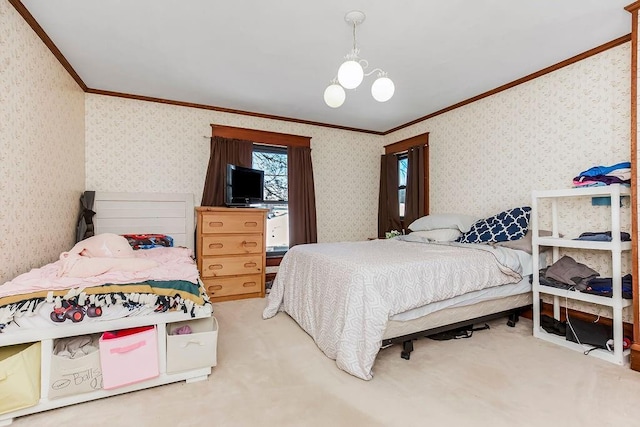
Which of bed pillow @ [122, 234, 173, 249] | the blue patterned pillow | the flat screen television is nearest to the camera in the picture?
the blue patterned pillow

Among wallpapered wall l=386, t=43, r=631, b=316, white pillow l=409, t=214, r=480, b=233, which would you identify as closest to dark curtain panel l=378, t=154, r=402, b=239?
wallpapered wall l=386, t=43, r=631, b=316

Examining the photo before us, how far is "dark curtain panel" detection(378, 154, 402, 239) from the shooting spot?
4.89 m

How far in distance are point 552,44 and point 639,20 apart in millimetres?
538

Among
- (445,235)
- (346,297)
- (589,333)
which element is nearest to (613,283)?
(589,333)

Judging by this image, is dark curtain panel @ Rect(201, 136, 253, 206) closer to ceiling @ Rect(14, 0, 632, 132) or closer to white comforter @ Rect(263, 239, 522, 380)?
ceiling @ Rect(14, 0, 632, 132)

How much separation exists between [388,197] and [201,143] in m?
2.89

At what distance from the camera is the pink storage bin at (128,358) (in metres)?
1.67

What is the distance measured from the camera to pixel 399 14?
212cm

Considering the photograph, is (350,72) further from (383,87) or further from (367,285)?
(367,285)

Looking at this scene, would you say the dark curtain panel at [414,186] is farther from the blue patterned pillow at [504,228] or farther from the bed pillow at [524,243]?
the bed pillow at [524,243]

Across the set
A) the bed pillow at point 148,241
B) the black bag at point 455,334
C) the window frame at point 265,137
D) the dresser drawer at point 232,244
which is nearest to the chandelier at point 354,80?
the black bag at point 455,334

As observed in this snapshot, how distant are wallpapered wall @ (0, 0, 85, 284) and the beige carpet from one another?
4.12ft

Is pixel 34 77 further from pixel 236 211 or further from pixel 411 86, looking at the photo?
pixel 411 86

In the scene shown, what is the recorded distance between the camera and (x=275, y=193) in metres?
4.54
